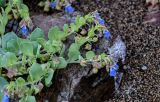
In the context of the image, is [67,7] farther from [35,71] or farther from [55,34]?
[35,71]

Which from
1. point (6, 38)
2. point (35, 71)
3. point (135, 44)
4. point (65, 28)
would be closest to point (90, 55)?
point (65, 28)

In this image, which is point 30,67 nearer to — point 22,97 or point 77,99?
point 22,97

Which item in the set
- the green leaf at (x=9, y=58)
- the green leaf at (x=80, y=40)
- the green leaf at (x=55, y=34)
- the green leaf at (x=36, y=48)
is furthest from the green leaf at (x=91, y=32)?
the green leaf at (x=9, y=58)

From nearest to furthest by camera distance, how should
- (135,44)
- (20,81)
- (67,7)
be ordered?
(20,81) → (67,7) → (135,44)

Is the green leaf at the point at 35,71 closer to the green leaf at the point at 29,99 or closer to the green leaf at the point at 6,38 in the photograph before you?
the green leaf at the point at 29,99

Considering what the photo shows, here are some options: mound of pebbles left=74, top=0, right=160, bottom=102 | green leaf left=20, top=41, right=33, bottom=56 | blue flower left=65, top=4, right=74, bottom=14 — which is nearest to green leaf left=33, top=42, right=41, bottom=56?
green leaf left=20, top=41, right=33, bottom=56

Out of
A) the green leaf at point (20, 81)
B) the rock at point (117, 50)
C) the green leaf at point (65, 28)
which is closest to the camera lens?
the green leaf at point (20, 81)
